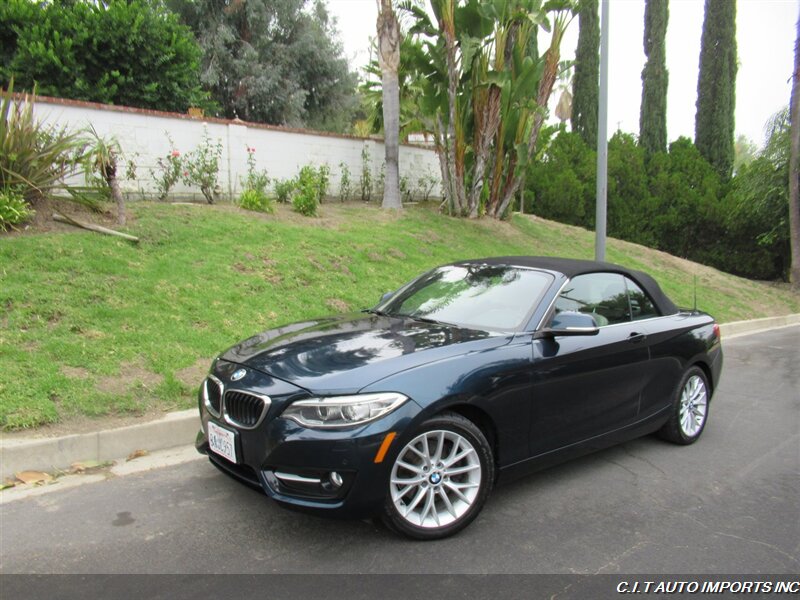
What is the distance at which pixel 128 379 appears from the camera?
5441 mm

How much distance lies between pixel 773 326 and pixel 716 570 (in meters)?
12.0

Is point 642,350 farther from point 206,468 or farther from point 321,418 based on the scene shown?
point 206,468

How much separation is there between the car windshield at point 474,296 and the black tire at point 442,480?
870 millimetres

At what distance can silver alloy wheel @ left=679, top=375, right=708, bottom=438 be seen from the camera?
5215 mm

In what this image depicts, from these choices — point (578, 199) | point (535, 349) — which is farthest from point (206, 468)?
point (578, 199)

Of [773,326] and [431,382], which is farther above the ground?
[431,382]

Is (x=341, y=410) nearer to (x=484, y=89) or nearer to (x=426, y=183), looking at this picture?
(x=484, y=89)

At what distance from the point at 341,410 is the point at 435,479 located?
0.69 m

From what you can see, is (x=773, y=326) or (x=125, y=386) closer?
(x=125, y=386)

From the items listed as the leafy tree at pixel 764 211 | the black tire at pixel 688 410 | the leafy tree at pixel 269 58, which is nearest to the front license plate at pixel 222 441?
the black tire at pixel 688 410

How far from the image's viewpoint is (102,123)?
10039 mm

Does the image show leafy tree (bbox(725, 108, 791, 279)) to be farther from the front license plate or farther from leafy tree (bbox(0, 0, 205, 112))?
the front license plate

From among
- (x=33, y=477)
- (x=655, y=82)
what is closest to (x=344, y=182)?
(x=33, y=477)

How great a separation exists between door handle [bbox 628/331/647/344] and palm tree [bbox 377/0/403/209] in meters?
9.55
